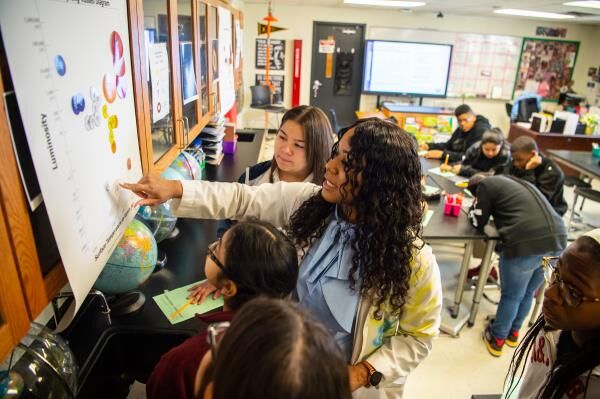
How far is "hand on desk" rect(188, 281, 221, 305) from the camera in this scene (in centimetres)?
144

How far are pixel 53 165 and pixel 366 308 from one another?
799mm

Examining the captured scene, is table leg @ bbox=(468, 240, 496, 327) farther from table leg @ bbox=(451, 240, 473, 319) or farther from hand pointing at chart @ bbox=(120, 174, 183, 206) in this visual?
hand pointing at chart @ bbox=(120, 174, 183, 206)

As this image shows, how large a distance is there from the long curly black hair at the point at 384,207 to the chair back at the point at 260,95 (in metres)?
6.06

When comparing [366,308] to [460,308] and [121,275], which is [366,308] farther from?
[460,308]

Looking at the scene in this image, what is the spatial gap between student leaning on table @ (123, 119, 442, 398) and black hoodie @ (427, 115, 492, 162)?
3354 millimetres

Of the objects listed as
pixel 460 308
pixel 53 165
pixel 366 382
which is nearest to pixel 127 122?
pixel 53 165

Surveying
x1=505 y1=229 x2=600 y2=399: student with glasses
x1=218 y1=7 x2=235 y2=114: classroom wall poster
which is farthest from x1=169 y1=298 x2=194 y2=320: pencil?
x1=218 y1=7 x2=235 y2=114: classroom wall poster

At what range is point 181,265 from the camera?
5.55 feet

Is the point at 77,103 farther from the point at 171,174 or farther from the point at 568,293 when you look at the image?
the point at 568,293

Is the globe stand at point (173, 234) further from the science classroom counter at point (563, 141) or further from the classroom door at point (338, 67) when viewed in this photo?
the classroom door at point (338, 67)

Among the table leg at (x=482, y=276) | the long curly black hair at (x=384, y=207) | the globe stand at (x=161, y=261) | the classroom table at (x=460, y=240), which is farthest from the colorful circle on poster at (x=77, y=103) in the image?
the table leg at (x=482, y=276)

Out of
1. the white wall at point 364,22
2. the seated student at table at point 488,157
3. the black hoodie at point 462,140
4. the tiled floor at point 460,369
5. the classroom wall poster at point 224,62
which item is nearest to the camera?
the tiled floor at point 460,369

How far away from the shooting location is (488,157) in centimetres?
352

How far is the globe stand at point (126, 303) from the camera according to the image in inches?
54.1
